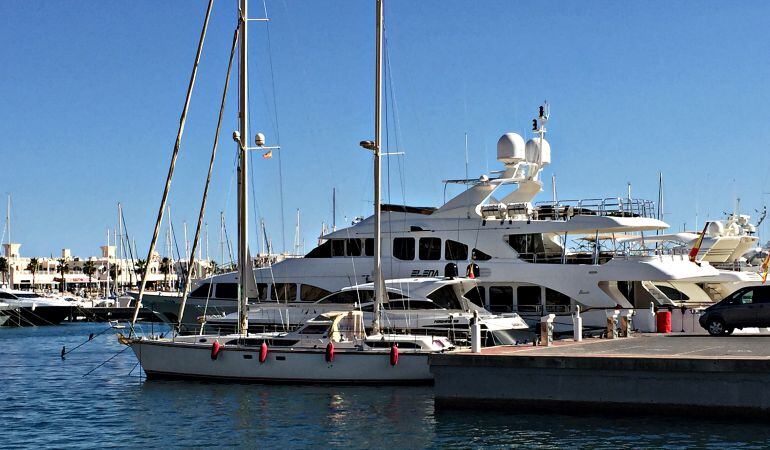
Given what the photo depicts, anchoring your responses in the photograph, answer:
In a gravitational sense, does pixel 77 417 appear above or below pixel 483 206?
below

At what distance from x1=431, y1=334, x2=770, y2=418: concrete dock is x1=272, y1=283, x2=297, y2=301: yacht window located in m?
Result: 15.1

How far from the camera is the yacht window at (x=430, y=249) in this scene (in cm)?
3506

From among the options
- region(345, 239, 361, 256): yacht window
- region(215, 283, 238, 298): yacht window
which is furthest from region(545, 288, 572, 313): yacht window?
region(215, 283, 238, 298): yacht window

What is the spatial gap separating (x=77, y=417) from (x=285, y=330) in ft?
31.4

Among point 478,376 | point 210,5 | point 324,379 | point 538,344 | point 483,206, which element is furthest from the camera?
point 483,206

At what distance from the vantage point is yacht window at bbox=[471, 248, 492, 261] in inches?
1342

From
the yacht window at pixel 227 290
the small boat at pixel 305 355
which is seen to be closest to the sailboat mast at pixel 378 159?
the small boat at pixel 305 355

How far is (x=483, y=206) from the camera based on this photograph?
115 ft

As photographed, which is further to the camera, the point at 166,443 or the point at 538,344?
the point at 538,344

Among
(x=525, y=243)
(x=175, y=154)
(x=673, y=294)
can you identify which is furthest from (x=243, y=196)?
(x=673, y=294)

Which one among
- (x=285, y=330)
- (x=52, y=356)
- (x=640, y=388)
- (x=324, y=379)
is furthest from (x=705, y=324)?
(x=52, y=356)

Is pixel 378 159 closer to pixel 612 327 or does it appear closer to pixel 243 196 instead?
pixel 243 196

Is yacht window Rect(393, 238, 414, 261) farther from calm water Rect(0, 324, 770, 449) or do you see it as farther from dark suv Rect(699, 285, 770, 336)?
dark suv Rect(699, 285, 770, 336)

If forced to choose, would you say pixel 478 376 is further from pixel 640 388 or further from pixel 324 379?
pixel 324 379
